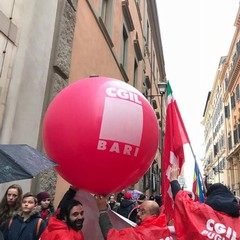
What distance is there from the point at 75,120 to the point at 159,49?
2503 cm

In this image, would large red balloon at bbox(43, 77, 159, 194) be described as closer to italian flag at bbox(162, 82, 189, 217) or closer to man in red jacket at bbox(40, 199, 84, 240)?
man in red jacket at bbox(40, 199, 84, 240)

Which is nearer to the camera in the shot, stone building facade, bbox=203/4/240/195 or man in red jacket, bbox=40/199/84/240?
man in red jacket, bbox=40/199/84/240

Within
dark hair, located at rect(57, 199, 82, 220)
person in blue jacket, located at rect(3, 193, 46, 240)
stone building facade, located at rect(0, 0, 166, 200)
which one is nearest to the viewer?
dark hair, located at rect(57, 199, 82, 220)

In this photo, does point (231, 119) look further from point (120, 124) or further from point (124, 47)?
point (120, 124)

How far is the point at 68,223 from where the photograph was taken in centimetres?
238

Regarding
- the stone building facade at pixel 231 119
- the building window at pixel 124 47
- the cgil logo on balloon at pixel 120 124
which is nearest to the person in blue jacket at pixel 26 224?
the cgil logo on balloon at pixel 120 124

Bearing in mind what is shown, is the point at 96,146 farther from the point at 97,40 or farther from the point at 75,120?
the point at 97,40

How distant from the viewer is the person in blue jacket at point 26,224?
2977 mm

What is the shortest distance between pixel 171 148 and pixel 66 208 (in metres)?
1.10

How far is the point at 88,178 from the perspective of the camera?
94.3 inches

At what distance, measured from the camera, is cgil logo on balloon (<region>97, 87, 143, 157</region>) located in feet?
7.64

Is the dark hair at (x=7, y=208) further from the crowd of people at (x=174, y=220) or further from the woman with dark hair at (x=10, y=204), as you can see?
the crowd of people at (x=174, y=220)

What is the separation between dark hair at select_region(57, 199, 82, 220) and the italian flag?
83 centimetres

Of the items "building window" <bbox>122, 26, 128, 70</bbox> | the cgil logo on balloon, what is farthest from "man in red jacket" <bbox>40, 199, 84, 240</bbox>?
"building window" <bbox>122, 26, 128, 70</bbox>
